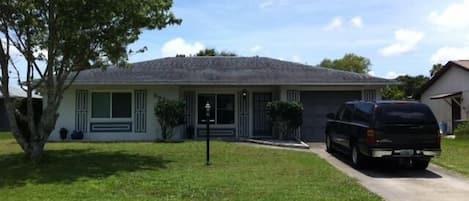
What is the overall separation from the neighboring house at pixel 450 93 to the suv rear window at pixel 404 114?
21.0 metres

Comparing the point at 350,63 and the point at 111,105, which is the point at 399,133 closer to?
the point at 111,105

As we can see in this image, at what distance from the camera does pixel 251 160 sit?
1631cm

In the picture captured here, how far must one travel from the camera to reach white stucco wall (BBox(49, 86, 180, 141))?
2492 centimetres

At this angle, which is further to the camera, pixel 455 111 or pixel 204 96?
pixel 455 111

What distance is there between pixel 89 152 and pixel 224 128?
27.4 ft

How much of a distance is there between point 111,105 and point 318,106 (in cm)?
901

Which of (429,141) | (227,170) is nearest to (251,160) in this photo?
(227,170)

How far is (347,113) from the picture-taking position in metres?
16.9

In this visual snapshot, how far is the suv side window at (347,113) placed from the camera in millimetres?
16538

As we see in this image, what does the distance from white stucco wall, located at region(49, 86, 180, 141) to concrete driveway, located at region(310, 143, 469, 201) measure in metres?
10.3

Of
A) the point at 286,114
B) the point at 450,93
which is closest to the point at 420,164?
the point at 286,114

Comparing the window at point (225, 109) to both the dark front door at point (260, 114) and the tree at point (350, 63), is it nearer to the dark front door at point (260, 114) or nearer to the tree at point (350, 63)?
the dark front door at point (260, 114)

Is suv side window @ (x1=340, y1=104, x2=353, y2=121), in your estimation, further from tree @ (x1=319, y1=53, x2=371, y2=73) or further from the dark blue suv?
tree @ (x1=319, y1=53, x2=371, y2=73)

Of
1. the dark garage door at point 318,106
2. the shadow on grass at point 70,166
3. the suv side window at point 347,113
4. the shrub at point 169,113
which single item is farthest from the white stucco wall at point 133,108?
the suv side window at point 347,113
